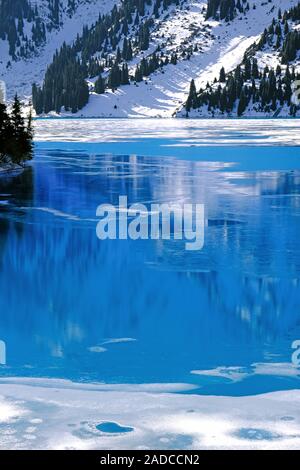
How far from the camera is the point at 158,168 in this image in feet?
197

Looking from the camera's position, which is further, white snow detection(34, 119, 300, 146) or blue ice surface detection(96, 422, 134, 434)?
white snow detection(34, 119, 300, 146)

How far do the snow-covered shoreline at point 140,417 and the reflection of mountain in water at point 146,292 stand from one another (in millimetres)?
1050

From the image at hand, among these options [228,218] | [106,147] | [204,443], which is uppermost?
[106,147]

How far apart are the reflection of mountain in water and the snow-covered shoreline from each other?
1.05 metres

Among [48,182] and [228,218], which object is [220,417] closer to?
[228,218]

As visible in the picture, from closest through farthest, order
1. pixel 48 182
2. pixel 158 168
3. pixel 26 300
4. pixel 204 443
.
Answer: pixel 204 443, pixel 26 300, pixel 48 182, pixel 158 168

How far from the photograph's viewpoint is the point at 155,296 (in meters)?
20.3

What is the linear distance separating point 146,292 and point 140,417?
8.94m

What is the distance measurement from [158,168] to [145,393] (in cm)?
4775

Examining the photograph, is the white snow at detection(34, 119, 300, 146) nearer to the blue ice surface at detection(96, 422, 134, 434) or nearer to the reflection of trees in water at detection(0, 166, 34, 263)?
the reflection of trees in water at detection(0, 166, 34, 263)

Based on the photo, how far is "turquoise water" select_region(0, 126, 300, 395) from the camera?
14.7 meters

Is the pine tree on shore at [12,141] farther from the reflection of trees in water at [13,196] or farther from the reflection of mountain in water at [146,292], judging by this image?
the reflection of mountain in water at [146,292]

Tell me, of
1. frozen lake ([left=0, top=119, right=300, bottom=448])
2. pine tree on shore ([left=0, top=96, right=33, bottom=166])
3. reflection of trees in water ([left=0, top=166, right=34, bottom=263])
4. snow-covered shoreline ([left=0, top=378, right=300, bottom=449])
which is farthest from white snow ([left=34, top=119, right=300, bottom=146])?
snow-covered shoreline ([left=0, top=378, right=300, bottom=449])

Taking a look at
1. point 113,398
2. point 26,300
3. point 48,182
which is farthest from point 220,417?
point 48,182
